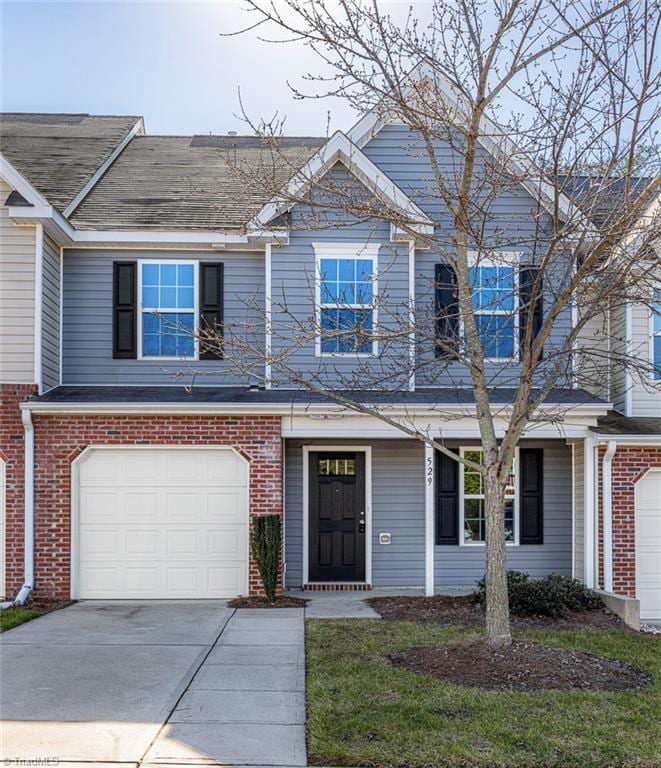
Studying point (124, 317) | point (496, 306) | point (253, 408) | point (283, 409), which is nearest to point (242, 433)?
point (253, 408)

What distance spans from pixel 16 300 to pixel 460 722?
9.06 metres

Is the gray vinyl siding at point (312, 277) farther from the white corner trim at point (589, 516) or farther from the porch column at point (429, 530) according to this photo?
the white corner trim at point (589, 516)

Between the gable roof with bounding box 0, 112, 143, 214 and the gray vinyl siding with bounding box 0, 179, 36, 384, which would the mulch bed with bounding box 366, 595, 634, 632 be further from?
the gable roof with bounding box 0, 112, 143, 214

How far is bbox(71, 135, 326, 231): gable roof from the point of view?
44.6ft

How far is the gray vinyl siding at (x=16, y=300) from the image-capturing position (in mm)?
12250

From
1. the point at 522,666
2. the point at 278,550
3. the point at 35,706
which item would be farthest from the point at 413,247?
the point at 35,706

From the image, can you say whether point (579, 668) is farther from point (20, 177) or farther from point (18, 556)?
point (20, 177)

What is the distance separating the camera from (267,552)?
38.9 feet

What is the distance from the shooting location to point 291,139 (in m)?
18.7

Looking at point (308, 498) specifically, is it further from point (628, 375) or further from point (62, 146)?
point (62, 146)

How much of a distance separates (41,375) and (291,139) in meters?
8.95

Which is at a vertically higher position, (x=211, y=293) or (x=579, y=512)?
(x=211, y=293)

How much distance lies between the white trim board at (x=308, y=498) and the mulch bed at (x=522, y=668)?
4.91 meters

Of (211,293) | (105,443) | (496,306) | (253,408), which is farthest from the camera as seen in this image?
(211,293)
